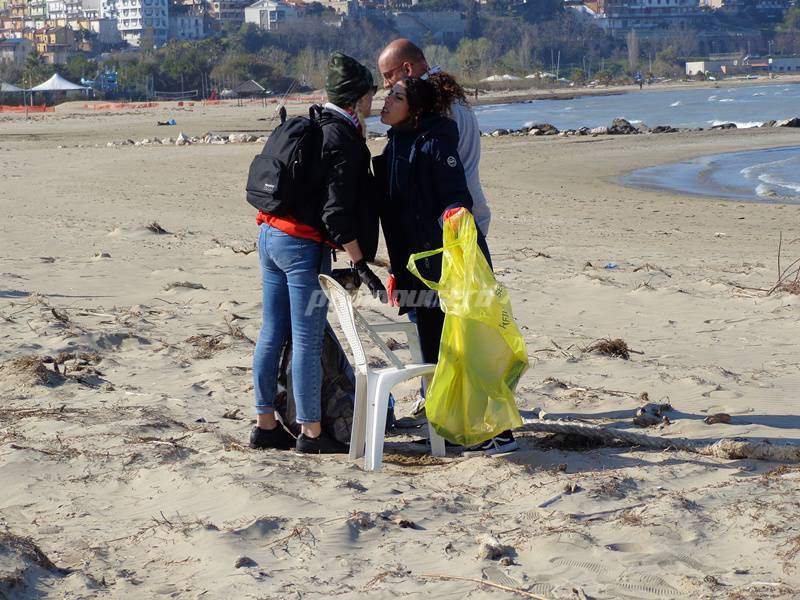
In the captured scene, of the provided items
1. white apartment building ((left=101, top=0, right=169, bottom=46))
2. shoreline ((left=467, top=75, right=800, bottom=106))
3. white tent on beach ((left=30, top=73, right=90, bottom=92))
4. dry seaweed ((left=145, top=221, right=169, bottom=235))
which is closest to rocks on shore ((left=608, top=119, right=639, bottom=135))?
dry seaweed ((left=145, top=221, right=169, bottom=235))

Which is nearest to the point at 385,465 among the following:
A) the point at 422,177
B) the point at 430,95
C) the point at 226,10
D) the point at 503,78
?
the point at 422,177

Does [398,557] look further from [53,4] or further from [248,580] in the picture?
[53,4]

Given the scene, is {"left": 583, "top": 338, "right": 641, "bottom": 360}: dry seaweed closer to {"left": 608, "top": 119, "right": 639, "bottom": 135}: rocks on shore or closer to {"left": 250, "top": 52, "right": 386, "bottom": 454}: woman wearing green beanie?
{"left": 250, "top": 52, "right": 386, "bottom": 454}: woman wearing green beanie

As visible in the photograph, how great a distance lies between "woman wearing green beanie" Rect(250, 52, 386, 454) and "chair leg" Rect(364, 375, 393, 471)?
27cm

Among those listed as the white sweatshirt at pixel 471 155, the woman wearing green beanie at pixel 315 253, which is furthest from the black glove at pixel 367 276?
the white sweatshirt at pixel 471 155

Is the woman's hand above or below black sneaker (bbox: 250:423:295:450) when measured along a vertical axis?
above

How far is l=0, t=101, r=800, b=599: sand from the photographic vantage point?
9.55ft

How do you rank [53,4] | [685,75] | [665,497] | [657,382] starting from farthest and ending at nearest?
[53,4] → [685,75] → [657,382] → [665,497]

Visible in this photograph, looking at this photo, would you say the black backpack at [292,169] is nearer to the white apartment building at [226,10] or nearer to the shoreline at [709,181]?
the shoreline at [709,181]

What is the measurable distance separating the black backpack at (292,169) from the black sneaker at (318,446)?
90cm

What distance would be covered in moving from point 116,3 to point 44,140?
A: 13572 centimetres

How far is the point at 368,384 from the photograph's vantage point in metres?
3.96

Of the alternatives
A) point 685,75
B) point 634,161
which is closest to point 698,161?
point 634,161

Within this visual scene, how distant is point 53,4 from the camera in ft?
562
